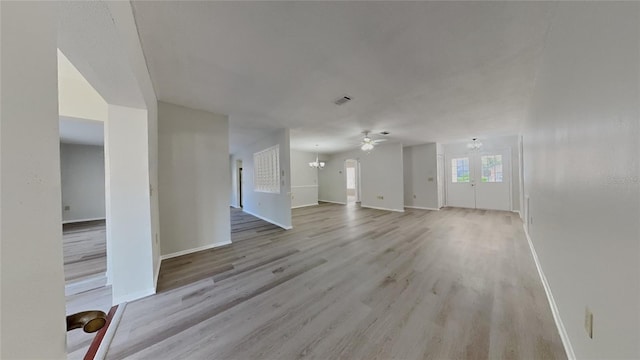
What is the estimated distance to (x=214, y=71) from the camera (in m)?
2.23

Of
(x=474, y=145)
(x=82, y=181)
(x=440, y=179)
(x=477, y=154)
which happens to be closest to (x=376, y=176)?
(x=440, y=179)

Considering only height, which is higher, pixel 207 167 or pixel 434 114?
pixel 434 114

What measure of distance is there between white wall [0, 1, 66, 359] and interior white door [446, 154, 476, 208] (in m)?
8.66

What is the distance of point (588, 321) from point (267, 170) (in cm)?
537

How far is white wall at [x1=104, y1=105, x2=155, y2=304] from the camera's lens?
203cm

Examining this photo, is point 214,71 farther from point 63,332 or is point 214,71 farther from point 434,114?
→ point 434,114

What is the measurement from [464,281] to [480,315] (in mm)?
613

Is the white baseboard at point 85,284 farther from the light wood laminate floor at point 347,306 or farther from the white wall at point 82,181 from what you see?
the white wall at point 82,181

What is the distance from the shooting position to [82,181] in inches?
243

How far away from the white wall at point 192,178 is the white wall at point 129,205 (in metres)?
1.10

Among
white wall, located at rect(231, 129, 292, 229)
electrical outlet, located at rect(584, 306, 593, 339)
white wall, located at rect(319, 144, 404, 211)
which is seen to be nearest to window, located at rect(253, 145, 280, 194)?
white wall, located at rect(231, 129, 292, 229)

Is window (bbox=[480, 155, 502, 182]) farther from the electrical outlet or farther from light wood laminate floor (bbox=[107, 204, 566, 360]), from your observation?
the electrical outlet

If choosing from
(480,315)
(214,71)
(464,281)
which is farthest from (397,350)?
(214,71)

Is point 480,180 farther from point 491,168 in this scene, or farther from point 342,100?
point 342,100
